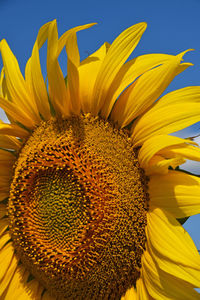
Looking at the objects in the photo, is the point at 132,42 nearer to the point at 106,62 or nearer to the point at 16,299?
the point at 106,62

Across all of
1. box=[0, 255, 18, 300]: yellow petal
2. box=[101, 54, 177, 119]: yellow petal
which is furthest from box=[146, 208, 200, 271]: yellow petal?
box=[0, 255, 18, 300]: yellow petal

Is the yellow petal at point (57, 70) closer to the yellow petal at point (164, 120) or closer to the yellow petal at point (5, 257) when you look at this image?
the yellow petal at point (164, 120)

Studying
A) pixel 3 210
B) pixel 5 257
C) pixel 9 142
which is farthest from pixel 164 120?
pixel 5 257

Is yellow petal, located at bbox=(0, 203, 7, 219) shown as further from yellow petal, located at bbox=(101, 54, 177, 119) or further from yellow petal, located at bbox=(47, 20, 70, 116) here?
yellow petal, located at bbox=(101, 54, 177, 119)

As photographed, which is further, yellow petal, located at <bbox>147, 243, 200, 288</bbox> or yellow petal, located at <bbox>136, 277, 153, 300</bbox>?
yellow petal, located at <bbox>136, 277, 153, 300</bbox>

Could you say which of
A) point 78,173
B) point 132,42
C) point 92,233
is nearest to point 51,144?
point 78,173
